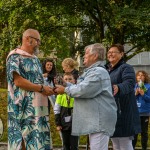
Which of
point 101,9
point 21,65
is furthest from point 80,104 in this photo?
point 101,9

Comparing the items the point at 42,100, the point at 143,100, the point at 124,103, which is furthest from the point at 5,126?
the point at 42,100

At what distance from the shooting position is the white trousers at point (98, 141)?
5.06 m

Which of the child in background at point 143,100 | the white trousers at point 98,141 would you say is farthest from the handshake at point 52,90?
the child in background at point 143,100

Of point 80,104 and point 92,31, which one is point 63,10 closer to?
point 92,31

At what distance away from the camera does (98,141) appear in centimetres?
508

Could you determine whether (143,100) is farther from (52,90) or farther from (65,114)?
(52,90)

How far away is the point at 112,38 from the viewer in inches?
533

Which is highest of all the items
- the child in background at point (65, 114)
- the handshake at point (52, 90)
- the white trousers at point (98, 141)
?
the handshake at point (52, 90)

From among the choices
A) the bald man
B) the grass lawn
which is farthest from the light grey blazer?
the grass lawn

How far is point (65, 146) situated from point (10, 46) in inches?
290

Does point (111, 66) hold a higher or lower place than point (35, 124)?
higher

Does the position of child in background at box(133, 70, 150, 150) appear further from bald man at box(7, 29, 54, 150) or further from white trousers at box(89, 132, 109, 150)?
bald man at box(7, 29, 54, 150)

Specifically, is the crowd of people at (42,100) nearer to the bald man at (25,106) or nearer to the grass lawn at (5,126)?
the bald man at (25,106)

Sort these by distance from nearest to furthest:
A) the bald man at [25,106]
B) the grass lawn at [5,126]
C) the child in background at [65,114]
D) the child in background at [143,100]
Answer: the bald man at [25,106]
the child in background at [65,114]
the child in background at [143,100]
the grass lawn at [5,126]
